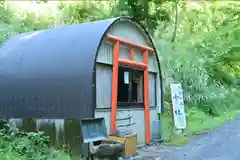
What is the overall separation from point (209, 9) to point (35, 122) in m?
17.0

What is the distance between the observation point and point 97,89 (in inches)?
299

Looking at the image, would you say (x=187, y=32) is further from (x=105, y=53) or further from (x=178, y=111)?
(x=105, y=53)

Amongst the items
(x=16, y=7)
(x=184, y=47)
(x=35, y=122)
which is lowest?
(x=35, y=122)

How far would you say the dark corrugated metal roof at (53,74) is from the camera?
290 inches

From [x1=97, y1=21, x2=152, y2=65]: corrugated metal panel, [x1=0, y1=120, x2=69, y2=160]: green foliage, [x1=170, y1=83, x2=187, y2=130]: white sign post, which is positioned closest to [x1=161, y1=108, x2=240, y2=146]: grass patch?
[x1=170, y1=83, x2=187, y2=130]: white sign post

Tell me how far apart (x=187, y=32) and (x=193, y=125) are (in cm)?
803

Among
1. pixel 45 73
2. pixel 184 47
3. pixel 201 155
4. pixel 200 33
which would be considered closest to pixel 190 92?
pixel 184 47

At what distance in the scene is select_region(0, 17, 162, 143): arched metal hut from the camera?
7.43 metres

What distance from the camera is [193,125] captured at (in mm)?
13570

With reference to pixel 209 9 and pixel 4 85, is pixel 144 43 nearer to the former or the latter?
pixel 4 85

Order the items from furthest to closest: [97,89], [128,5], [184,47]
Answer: [128,5] < [184,47] < [97,89]

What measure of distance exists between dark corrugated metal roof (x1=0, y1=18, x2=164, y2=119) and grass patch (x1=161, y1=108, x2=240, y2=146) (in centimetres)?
365

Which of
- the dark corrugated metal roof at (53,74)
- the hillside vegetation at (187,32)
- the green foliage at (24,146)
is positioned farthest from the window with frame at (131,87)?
the hillside vegetation at (187,32)

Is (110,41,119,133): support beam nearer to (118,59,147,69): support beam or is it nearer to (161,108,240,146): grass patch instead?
(118,59,147,69): support beam
